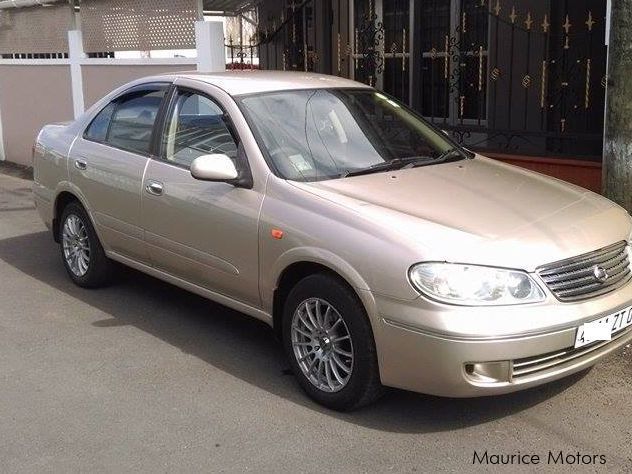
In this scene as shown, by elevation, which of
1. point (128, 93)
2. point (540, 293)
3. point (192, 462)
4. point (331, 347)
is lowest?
point (192, 462)

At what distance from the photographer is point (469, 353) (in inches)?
138

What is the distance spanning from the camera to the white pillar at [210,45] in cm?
838

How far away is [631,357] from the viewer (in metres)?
4.71

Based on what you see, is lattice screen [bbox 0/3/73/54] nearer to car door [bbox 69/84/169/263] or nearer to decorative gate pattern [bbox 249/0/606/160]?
decorative gate pattern [bbox 249/0/606/160]

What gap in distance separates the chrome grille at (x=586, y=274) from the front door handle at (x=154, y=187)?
2524 mm

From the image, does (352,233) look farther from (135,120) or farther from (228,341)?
(135,120)

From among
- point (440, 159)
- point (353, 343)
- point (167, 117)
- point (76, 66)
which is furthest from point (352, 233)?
point (76, 66)

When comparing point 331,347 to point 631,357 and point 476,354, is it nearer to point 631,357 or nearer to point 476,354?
point 476,354

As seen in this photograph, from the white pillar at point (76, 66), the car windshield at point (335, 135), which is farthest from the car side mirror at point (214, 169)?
the white pillar at point (76, 66)

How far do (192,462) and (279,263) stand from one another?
1.14m

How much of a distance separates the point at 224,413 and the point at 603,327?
6.34ft

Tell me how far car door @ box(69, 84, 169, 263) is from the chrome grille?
2816mm

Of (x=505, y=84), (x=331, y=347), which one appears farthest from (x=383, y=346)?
(x=505, y=84)

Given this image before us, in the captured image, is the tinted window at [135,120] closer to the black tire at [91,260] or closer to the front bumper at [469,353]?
the black tire at [91,260]
